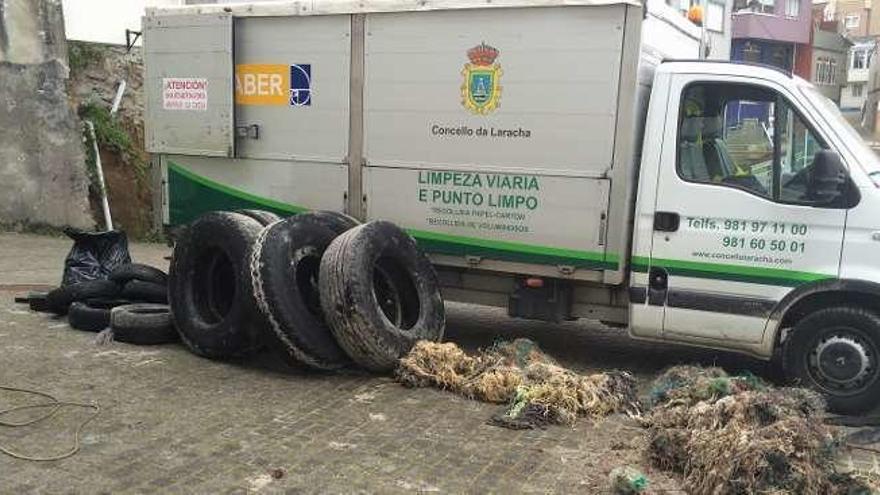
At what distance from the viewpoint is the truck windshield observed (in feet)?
17.5

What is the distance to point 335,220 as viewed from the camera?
6.24m

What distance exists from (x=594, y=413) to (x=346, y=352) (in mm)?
1742

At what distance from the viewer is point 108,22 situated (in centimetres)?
1331

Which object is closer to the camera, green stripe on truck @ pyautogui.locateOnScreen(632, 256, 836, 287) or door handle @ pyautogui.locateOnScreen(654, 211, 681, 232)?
green stripe on truck @ pyautogui.locateOnScreen(632, 256, 836, 287)

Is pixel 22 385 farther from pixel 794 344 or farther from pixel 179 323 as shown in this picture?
pixel 794 344

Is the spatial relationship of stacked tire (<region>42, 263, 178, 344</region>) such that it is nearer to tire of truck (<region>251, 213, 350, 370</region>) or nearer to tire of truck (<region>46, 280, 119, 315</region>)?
tire of truck (<region>46, 280, 119, 315</region>)

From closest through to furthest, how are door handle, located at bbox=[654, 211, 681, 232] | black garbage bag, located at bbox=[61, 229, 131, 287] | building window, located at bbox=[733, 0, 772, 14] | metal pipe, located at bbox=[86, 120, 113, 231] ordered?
door handle, located at bbox=[654, 211, 681, 232]
black garbage bag, located at bbox=[61, 229, 131, 287]
metal pipe, located at bbox=[86, 120, 113, 231]
building window, located at bbox=[733, 0, 772, 14]

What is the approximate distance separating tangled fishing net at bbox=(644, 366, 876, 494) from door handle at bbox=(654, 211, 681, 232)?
1208 millimetres

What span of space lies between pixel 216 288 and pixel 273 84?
1779 millimetres

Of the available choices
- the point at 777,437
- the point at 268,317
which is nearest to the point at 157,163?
the point at 268,317

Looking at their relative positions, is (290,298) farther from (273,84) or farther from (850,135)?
(850,135)

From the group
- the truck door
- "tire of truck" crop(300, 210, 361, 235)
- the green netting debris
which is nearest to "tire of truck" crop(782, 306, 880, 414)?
the truck door

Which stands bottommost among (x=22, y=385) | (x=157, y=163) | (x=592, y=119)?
(x=22, y=385)

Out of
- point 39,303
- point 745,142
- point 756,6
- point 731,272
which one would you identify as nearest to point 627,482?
point 731,272
